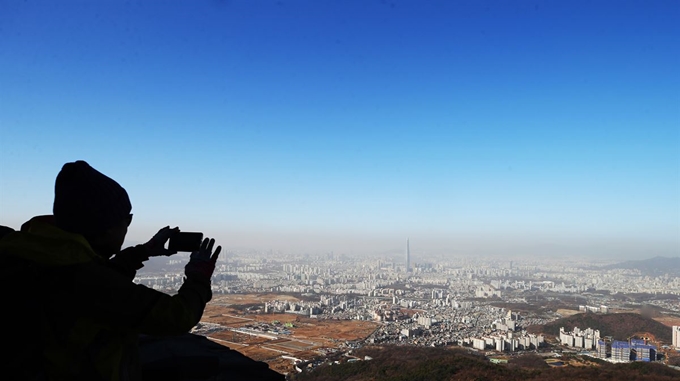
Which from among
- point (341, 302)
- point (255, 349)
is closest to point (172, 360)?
point (255, 349)

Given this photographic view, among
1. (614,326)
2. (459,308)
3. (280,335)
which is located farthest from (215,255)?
(459,308)

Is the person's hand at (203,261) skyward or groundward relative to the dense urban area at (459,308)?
skyward

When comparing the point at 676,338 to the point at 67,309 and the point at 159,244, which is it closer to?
the point at 159,244

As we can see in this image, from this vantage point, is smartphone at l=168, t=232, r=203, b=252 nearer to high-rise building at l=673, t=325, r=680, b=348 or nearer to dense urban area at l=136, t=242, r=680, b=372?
dense urban area at l=136, t=242, r=680, b=372

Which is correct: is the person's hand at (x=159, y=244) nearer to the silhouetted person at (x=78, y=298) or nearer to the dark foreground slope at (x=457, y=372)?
the silhouetted person at (x=78, y=298)

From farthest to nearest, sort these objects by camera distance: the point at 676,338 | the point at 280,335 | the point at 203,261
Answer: the point at 280,335 → the point at 676,338 → the point at 203,261

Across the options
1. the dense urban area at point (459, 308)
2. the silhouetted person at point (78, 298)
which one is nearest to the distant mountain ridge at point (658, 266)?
the dense urban area at point (459, 308)
